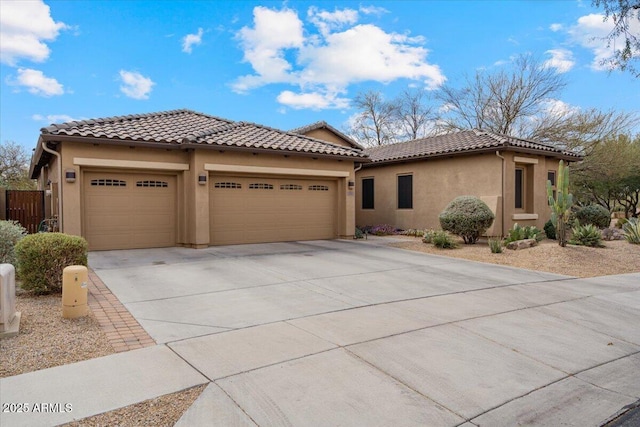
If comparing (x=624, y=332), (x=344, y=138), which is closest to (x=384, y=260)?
(x=624, y=332)

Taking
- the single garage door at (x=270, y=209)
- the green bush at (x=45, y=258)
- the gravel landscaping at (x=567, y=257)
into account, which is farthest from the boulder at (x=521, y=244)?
the green bush at (x=45, y=258)

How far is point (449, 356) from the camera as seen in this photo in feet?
15.2

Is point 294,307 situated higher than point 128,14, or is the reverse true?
point 128,14

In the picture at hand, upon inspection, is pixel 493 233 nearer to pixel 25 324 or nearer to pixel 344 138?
pixel 344 138

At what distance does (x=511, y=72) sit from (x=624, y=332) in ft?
89.0

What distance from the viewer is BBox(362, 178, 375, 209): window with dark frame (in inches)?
838

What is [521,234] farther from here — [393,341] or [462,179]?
[393,341]

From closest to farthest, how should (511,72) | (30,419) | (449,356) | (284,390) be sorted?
(30,419)
(284,390)
(449,356)
(511,72)

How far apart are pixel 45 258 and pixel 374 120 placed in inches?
1416

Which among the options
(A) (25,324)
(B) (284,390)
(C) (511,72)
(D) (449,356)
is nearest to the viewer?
(B) (284,390)

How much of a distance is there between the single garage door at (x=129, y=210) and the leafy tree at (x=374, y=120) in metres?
28.8

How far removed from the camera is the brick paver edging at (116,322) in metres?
4.88

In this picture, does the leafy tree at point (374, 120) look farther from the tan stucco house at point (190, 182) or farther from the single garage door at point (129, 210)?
the single garage door at point (129, 210)

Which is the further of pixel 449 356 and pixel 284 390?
pixel 449 356
